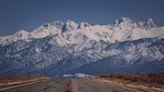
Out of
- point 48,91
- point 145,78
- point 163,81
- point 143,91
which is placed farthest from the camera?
point 145,78

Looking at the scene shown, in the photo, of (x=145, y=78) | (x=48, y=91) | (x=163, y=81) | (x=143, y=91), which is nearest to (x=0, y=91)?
(x=48, y=91)

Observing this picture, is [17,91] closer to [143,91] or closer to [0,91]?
[0,91]

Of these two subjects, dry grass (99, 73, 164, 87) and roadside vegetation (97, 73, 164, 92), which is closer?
roadside vegetation (97, 73, 164, 92)

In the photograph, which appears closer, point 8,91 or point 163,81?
point 8,91

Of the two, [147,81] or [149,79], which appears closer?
[147,81]

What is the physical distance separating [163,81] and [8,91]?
144 ft

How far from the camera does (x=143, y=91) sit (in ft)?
156

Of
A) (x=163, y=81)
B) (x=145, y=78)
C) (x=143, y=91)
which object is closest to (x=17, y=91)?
(x=143, y=91)

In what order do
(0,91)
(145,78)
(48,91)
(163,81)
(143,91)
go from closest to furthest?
(0,91)
(48,91)
(143,91)
(163,81)
(145,78)

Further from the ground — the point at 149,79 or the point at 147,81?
the point at 149,79

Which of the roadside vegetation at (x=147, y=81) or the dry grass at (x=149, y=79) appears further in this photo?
the dry grass at (x=149, y=79)

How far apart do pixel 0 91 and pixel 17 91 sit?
7.08 ft

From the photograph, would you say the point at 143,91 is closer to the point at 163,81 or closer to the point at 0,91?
the point at 0,91

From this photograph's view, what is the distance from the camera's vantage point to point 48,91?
4309 cm
